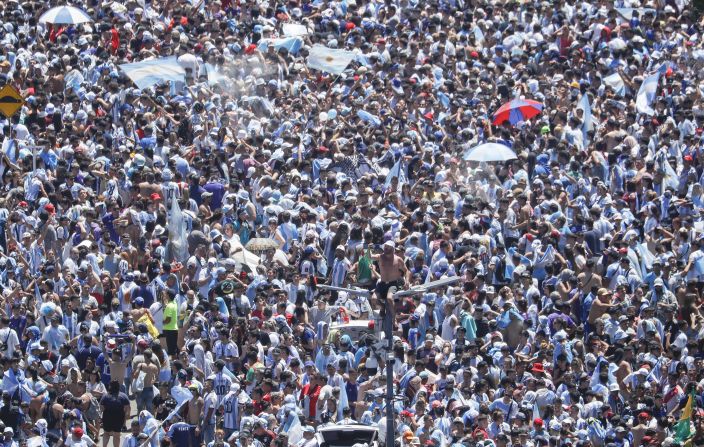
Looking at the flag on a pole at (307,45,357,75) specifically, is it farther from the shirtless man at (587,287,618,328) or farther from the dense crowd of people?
the shirtless man at (587,287,618,328)

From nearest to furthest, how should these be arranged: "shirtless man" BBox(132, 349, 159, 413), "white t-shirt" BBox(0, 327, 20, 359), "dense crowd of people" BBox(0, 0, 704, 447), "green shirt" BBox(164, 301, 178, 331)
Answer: "dense crowd of people" BBox(0, 0, 704, 447)
"shirtless man" BBox(132, 349, 159, 413)
"white t-shirt" BBox(0, 327, 20, 359)
"green shirt" BBox(164, 301, 178, 331)

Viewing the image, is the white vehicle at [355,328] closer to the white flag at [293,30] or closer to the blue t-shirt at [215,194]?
the blue t-shirt at [215,194]

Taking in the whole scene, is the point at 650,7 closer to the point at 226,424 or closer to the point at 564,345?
the point at 564,345

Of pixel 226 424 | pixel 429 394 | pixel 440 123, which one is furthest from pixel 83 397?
pixel 440 123

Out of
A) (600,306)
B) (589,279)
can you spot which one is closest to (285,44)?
(589,279)

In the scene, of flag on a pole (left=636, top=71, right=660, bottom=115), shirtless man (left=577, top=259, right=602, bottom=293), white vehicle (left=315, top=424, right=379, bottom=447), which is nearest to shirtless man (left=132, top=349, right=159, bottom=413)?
white vehicle (left=315, top=424, right=379, bottom=447)

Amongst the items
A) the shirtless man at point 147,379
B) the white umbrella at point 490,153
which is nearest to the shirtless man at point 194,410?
the shirtless man at point 147,379
